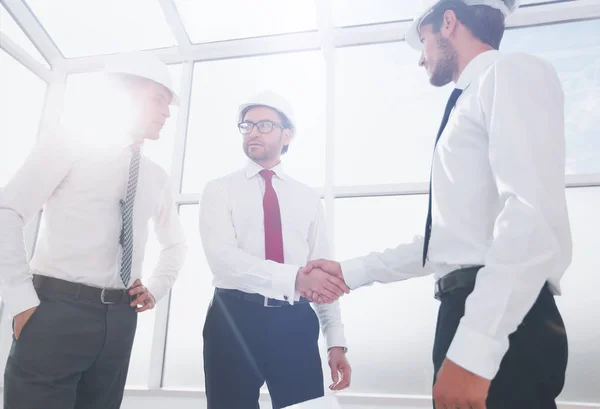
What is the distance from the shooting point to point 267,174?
207cm

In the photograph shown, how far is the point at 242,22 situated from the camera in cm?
331

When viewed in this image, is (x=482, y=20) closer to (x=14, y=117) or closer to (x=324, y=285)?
(x=324, y=285)

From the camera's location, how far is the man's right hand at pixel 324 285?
164cm

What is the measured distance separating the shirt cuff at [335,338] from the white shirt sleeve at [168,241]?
2.54ft

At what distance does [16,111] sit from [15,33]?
0.60 meters

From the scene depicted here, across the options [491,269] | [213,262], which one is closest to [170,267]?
[213,262]

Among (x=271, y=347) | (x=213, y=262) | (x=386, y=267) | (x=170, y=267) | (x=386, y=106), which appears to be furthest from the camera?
(x=386, y=106)

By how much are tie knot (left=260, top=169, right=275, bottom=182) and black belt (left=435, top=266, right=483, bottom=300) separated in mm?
1207

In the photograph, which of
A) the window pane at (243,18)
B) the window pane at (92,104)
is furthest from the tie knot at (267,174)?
the window pane at (243,18)

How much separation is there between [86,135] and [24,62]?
2221 millimetres

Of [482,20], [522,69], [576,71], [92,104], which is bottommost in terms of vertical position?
[522,69]

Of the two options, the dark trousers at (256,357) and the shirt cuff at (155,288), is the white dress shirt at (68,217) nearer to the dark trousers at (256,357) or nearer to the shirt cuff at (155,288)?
the shirt cuff at (155,288)

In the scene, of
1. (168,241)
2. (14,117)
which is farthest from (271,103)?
(14,117)

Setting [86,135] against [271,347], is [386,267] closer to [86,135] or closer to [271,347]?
[271,347]
